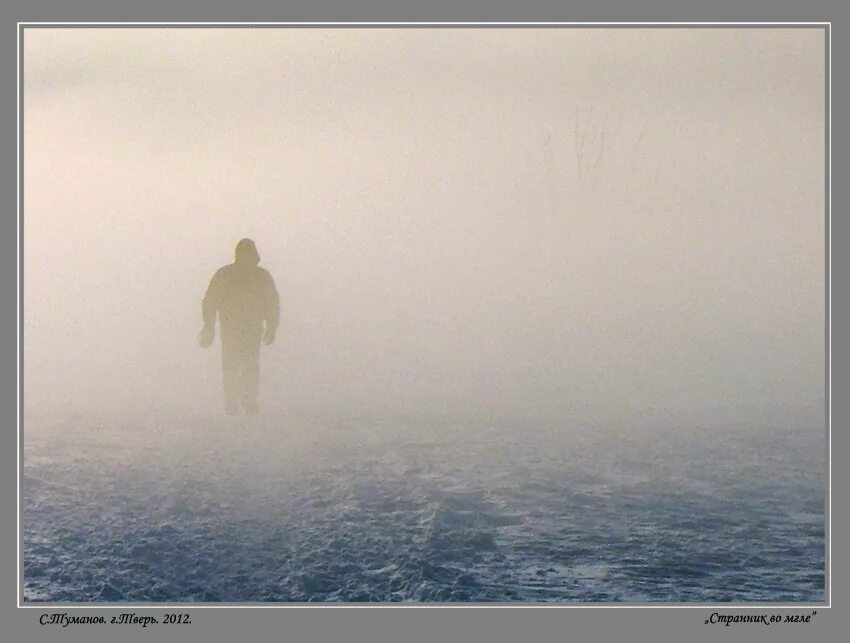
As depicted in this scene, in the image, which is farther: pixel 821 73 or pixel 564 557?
pixel 821 73

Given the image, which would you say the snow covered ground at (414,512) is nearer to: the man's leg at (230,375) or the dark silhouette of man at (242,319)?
the man's leg at (230,375)

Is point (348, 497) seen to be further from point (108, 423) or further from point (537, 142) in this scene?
point (537, 142)

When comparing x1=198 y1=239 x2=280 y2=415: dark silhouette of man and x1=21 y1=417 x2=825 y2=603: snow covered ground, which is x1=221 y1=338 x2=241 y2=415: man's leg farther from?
x1=21 y1=417 x2=825 y2=603: snow covered ground

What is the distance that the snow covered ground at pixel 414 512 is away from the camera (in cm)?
992

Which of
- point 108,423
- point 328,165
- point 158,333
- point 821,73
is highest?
point 821,73

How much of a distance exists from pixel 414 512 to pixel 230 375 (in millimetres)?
1953

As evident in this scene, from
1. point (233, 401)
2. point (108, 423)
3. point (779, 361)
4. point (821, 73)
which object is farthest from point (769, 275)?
point (108, 423)

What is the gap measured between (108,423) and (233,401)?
3.61 feet

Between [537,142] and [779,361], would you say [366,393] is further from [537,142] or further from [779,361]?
[779,361]

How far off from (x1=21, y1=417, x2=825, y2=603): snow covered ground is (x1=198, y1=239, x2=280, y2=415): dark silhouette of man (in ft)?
0.98

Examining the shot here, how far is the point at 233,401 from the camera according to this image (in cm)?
1071

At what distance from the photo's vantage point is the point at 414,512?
10.2 m

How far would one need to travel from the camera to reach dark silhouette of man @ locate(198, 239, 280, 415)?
10.6 m

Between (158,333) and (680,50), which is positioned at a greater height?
(680,50)
